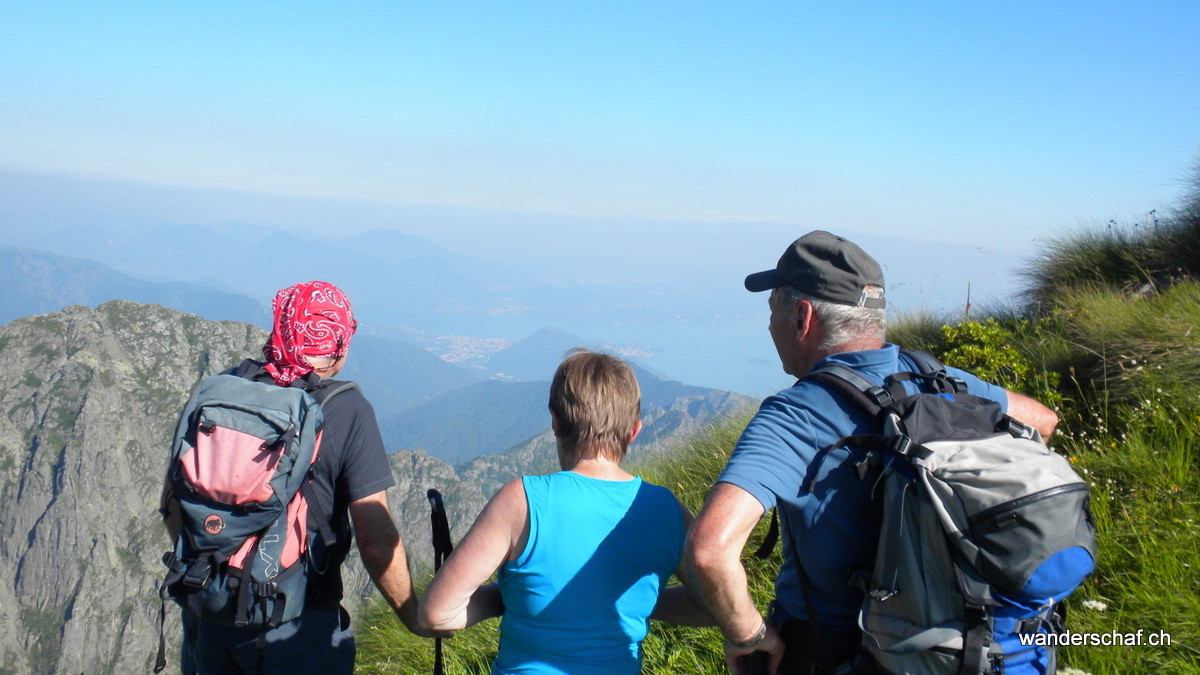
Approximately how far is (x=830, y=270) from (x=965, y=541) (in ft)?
3.01

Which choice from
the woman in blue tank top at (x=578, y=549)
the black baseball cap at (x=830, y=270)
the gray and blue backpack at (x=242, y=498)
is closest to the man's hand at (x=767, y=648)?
the woman in blue tank top at (x=578, y=549)

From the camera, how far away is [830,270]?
7.57 feet

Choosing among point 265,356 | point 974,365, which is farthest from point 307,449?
point 974,365

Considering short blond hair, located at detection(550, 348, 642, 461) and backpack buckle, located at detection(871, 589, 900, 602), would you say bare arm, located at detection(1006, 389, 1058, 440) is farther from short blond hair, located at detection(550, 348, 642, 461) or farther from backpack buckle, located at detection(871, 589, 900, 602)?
short blond hair, located at detection(550, 348, 642, 461)

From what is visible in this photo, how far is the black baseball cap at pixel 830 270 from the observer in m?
2.30

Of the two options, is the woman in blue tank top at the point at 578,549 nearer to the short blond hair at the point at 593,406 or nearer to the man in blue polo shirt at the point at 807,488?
the short blond hair at the point at 593,406

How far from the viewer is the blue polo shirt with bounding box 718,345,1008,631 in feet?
6.52

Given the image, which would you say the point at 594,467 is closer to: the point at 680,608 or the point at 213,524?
the point at 680,608

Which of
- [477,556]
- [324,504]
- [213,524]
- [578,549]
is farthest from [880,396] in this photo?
[213,524]

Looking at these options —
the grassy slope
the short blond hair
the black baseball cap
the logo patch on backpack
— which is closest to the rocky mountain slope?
the grassy slope

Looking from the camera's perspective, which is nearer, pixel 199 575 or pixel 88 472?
pixel 199 575

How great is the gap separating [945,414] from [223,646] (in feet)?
8.44

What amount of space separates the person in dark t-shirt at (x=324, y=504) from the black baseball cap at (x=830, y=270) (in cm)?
159

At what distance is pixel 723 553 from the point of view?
74.7 inches
